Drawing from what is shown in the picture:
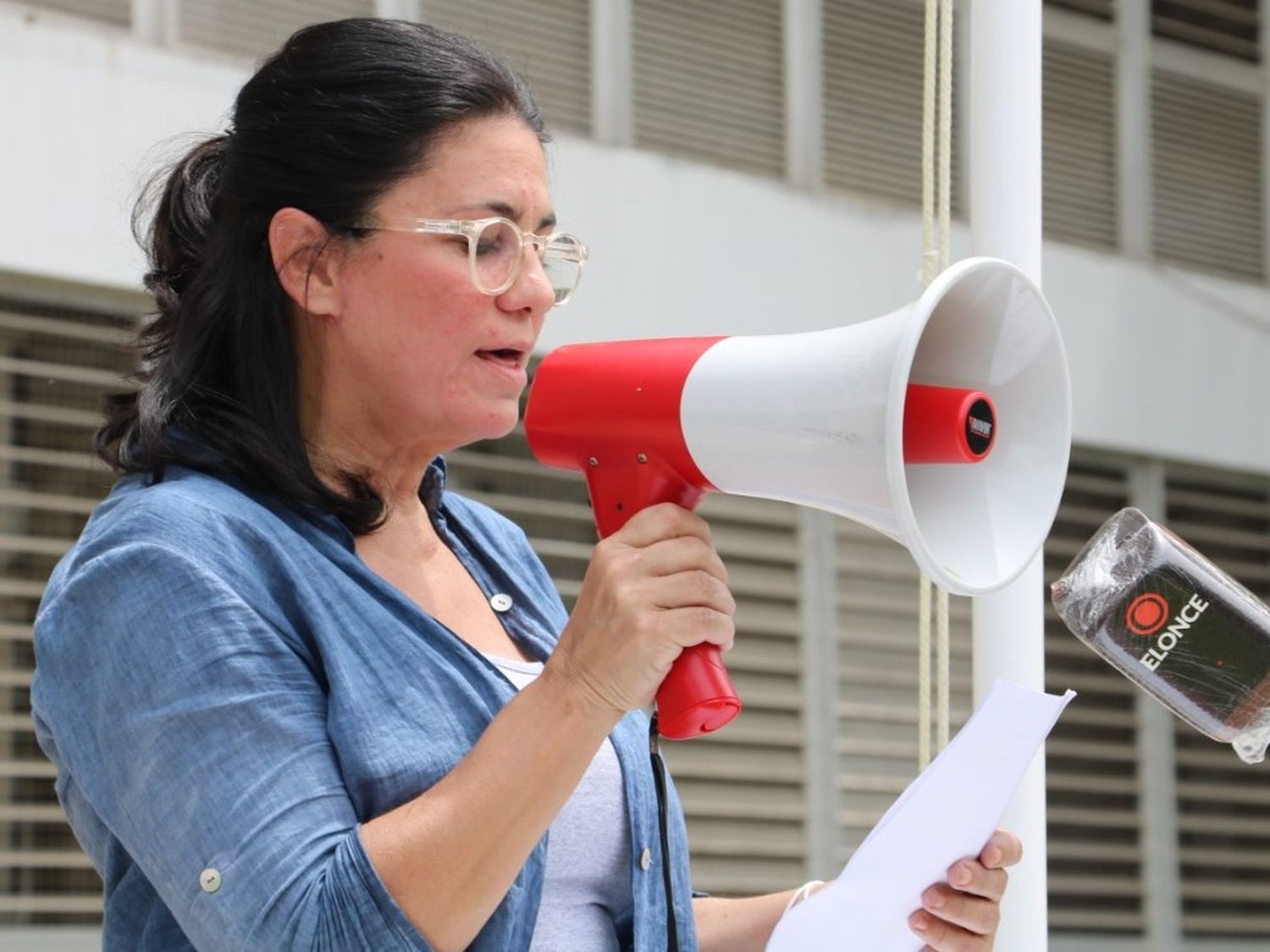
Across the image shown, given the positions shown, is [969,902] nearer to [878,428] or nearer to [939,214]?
[878,428]

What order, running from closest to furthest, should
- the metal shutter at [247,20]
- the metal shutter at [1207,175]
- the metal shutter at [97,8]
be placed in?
the metal shutter at [97,8], the metal shutter at [247,20], the metal shutter at [1207,175]

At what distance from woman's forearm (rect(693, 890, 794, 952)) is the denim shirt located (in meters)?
0.23

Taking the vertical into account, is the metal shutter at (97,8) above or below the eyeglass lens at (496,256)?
above

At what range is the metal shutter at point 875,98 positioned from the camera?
6695mm

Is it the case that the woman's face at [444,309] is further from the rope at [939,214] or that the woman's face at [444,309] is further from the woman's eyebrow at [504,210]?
the rope at [939,214]

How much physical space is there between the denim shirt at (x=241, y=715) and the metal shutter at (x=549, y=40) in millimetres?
4270

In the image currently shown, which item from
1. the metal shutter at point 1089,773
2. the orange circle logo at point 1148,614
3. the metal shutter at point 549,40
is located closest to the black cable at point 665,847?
the orange circle logo at point 1148,614

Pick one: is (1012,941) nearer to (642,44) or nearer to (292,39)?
(292,39)

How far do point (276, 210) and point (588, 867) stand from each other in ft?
2.25

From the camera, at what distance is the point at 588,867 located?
6.06 feet

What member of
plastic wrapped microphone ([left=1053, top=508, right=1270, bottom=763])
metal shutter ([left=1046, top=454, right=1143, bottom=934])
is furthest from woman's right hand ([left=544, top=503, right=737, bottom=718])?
metal shutter ([left=1046, top=454, right=1143, bottom=934])

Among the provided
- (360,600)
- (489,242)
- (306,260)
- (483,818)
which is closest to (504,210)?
(489,242)

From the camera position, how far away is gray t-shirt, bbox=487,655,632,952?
1.82 metres

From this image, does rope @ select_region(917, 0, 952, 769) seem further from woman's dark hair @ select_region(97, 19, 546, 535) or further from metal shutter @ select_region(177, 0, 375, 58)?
metal shutter @ select_region(177, 0, 375, 58)
